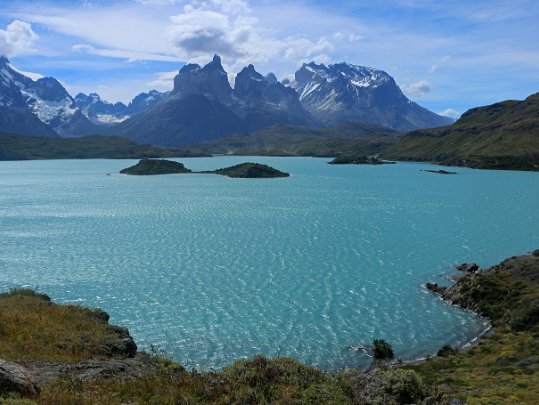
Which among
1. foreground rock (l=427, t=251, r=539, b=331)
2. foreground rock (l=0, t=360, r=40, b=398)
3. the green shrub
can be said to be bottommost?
the green shrub

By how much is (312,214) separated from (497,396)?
11360 centimetres

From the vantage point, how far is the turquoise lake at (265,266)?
53125 millimetres

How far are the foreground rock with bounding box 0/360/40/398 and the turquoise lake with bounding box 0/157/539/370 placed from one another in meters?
24.6

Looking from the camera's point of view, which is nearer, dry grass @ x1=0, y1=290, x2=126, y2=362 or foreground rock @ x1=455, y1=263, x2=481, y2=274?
dry grass @ x1=0, y1=290, x2=126, y2=362

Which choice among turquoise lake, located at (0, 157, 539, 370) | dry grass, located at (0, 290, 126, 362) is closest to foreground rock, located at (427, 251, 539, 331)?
turquoise lake, located at (0, 157, 539, 370)

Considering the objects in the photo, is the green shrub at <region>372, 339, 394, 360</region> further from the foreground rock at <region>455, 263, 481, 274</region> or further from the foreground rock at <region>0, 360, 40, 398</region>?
the foreground rock at <region>455, 263, 481, 274</region>

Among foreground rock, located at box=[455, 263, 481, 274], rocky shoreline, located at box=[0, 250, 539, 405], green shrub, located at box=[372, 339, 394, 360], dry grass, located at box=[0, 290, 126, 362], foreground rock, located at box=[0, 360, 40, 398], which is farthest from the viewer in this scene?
foreground rock, located at box=[455, 263, 481, 274]

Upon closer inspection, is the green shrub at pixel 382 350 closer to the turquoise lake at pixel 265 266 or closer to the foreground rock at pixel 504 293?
the turquoise lake at pixel 265 266

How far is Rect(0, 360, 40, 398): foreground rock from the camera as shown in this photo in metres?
20.1

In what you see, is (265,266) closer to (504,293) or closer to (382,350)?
(382,350)

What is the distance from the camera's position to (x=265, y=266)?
8262cm

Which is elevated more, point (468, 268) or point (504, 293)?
point (468, 268)

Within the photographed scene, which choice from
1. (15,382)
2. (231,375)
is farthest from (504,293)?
(15,382)

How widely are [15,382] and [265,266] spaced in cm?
6308
